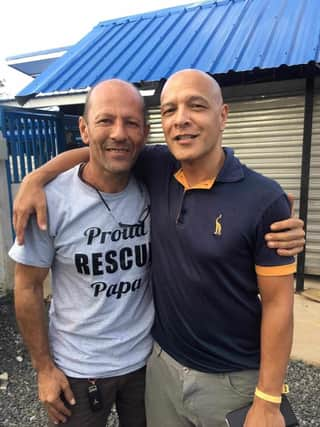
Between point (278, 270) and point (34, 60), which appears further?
point (34, 60)

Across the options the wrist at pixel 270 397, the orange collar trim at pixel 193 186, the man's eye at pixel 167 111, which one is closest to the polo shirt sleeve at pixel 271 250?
the orange collar trim at pixel 193 186

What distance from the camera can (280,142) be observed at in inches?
204

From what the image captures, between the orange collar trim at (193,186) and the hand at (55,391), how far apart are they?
975mm

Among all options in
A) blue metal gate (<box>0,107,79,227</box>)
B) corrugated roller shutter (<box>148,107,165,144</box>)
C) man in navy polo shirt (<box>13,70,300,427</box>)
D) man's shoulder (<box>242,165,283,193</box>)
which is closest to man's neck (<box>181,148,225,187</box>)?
man in navy polo shirt (<box>13,70,300,427</box>)

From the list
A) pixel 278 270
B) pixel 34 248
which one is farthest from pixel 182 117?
pixel 34 248

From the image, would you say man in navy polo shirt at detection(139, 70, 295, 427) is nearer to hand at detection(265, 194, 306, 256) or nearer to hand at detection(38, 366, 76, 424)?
hand at detection(265, 194, 306, 256)

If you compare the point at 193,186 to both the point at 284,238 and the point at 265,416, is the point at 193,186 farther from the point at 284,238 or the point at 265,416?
the point at 265,416

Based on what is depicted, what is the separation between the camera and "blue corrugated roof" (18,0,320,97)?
405 centimetres

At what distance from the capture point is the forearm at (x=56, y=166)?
1.69m

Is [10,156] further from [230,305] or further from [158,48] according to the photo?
[230,305]

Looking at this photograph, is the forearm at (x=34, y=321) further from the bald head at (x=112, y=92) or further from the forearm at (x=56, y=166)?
the bald head at (x=112, y=92)

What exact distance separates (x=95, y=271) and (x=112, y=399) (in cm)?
64

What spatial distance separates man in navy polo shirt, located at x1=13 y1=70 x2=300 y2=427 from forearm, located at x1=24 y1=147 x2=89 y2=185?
0.46 meters

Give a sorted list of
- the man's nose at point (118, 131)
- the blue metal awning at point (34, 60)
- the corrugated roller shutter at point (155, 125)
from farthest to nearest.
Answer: the blue metal awning at point (34, 60) → the corrugated roller shutter at point (155, 125) → the man's nose at point (118, 131)
